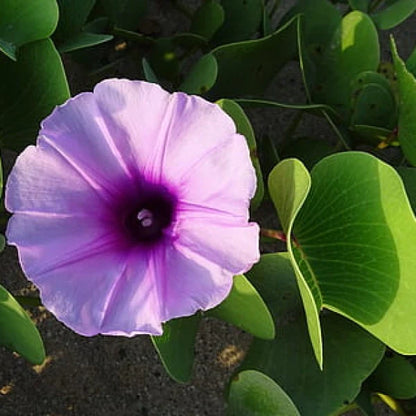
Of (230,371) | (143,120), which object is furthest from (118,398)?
(143,120)

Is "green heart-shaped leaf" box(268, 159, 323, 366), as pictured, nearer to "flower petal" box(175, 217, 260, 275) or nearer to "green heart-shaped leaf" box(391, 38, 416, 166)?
"flower petal" box(175, 217, 260, 275)

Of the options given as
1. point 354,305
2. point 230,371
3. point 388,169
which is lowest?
point 230,371

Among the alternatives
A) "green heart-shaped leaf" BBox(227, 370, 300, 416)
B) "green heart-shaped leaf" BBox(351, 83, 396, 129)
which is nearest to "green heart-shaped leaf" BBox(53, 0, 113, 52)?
"green heart-shaped leaf" BBox(351, 83, 396, 129)

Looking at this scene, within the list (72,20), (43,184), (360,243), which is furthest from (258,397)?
(72,20)

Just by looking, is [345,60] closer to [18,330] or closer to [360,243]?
[360,243]

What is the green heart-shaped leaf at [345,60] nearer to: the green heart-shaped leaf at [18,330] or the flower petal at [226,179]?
the flower petal at [226,179]

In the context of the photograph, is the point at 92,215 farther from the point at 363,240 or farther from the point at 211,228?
the point at 363,240
